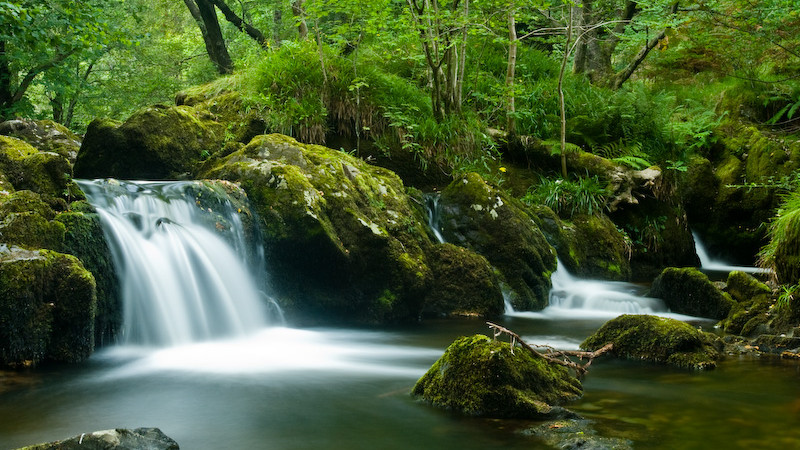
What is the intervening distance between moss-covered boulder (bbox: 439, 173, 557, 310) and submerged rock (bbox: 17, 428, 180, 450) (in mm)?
6140

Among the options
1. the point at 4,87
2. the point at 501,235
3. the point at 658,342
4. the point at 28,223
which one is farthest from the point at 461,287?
the point at 4,87

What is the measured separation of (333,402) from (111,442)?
177cm

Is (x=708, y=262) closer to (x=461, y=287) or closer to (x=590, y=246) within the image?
(x=590, y=246)

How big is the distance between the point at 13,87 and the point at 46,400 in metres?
11.9

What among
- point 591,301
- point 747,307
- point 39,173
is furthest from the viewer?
point 591,301

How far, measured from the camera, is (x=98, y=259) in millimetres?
5988

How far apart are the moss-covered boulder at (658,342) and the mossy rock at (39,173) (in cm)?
525

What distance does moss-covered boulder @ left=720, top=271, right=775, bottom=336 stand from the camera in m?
6.88

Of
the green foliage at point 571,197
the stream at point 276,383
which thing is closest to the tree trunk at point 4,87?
the stream at point 276,383

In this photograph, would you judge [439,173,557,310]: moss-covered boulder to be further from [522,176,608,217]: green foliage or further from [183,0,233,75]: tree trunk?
[183,0,233,75]: tree trunk

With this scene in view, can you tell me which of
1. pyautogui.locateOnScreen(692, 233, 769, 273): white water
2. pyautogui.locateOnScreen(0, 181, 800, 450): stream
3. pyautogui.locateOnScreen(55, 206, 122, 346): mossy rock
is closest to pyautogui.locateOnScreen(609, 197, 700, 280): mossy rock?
pyautogui.locateOnScreen(692, 233, 769, 273): white water

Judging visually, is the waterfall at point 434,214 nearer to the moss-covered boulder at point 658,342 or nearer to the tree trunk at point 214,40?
the moss-covered boulder at point 658,342

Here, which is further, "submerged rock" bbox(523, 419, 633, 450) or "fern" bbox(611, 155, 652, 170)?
"fern" bbox(611, 155, 652, 170)

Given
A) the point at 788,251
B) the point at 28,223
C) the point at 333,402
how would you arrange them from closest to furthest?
1. the point at 333,402
2. the point at 28,223
3. the point at 788,251
